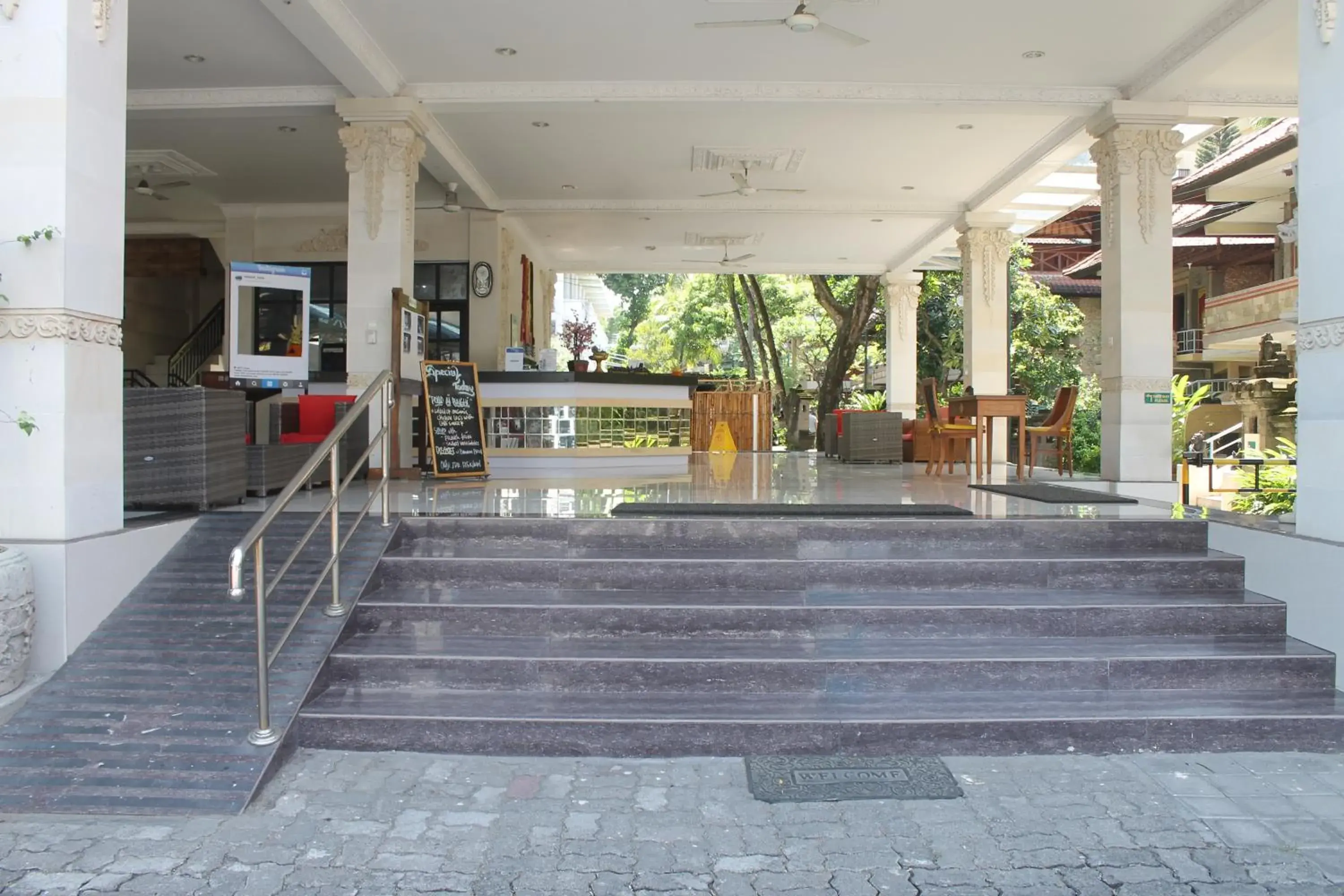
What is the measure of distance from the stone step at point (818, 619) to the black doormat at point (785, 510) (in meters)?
0.99

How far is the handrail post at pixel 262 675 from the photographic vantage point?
115 inches

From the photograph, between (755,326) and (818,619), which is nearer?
(818,619)

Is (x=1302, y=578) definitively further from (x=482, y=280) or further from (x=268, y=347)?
(x=482, y=280)

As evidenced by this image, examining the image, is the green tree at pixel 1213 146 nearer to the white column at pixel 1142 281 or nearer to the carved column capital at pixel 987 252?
the carved column capital at pixel 987 252

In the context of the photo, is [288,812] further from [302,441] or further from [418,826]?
[302,441]

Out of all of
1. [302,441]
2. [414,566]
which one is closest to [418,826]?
[414,566]

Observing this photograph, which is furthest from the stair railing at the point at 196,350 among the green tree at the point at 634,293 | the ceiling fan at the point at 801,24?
the green tree at the point at 634,293

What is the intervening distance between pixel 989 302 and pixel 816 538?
28.4 ft

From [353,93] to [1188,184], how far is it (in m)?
15.8

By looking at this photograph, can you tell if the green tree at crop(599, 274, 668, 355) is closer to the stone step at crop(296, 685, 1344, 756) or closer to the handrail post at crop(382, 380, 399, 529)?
the handrail post at crop(382, 380, 399, 529)

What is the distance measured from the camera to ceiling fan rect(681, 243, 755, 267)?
1510cm

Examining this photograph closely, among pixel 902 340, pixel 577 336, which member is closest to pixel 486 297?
pixel 577 336

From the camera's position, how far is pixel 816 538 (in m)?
4.44

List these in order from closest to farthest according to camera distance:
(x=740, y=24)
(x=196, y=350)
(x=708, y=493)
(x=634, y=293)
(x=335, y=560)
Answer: (x=335, y=560) → (x=740, y=24) → (x=708, y=493) → (x=196, y=350) → (x=634, y=293)
